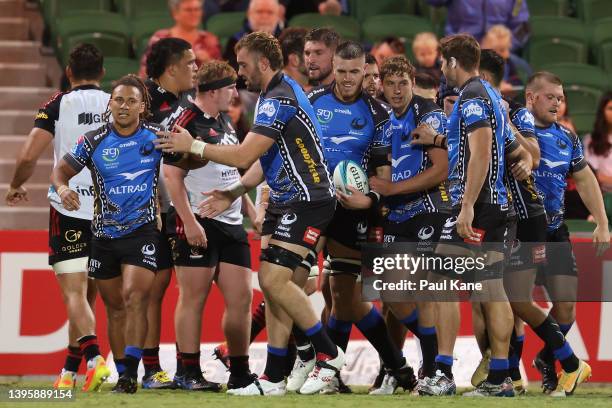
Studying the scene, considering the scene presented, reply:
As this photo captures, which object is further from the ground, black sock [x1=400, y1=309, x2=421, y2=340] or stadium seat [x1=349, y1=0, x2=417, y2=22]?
stadium seat [x1=349, y1=0, x2=417, y2=22]

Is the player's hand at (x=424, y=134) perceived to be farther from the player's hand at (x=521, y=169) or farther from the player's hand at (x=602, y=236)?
the player's hand at (x=602, y=236)

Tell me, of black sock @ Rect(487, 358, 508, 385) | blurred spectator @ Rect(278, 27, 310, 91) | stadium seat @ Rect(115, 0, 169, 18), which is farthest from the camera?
stadium seat @ Rect(115, 0, 169, 18)

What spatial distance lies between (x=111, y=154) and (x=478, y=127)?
2.18 meters

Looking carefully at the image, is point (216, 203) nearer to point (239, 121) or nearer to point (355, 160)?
point (355, 160)

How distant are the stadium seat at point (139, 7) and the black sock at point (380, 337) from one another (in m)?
6.02

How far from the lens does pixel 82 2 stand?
1349cm

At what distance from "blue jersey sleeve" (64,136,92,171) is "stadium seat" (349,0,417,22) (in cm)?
618

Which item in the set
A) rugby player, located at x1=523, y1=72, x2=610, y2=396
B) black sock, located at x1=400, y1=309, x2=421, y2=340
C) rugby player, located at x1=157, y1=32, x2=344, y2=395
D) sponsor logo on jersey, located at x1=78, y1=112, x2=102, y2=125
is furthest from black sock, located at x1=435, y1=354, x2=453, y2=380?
sponsor logo on jersey, located at x1=78, y1=112, x2=102, y2=125

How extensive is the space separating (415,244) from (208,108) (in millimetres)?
1541

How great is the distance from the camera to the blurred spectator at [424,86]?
8820 mm

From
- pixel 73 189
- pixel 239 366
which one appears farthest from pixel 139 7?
pixel 239 366

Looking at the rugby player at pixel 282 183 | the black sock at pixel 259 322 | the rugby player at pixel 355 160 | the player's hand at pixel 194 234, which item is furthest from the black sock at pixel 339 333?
the player's hand at pixel 194 234

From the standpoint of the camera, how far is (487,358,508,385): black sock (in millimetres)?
7707

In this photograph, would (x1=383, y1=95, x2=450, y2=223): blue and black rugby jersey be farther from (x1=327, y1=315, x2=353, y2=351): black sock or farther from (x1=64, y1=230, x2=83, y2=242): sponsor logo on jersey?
(x1=64, y1=230, x2=83, y2=242): sponsor logo on jersey
